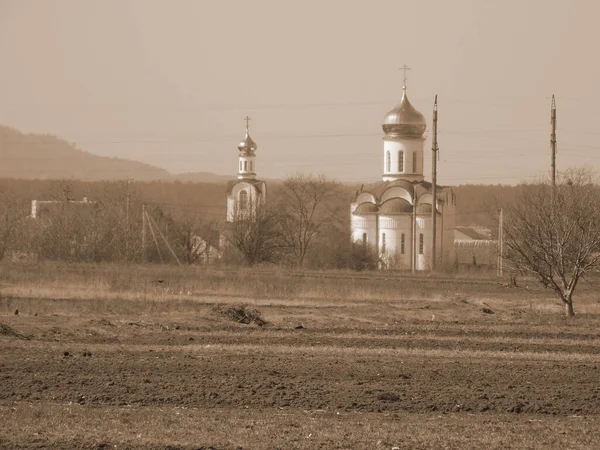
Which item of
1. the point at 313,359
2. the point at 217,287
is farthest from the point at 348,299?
the point at 313,359

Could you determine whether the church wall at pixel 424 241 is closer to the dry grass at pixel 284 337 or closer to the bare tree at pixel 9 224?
the dry grass at pixel 284 337

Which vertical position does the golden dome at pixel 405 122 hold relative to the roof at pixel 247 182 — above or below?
above

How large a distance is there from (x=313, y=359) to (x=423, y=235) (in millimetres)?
50529

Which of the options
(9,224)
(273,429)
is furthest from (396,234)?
(273,429)

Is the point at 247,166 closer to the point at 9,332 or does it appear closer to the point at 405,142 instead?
the point at 405,142

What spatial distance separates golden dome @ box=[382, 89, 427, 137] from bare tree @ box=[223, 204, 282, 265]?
39.8 feet

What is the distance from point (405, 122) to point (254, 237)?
50.6 ft

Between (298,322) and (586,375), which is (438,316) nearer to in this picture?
(298,322)

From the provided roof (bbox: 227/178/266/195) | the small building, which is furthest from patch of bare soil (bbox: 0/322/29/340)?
roof (bbox: 227/178/266/195)

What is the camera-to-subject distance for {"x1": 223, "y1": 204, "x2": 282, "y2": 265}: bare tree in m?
63.2

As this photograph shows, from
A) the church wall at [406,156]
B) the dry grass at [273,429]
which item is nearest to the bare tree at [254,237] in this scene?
the church wall at [406,156]

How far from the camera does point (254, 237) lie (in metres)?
63.5

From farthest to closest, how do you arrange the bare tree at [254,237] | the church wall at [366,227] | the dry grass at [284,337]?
the church wall at [366,227] → the bare tree at [254,237] → the dry grass at [284,337]

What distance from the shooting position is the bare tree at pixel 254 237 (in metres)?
63.2
